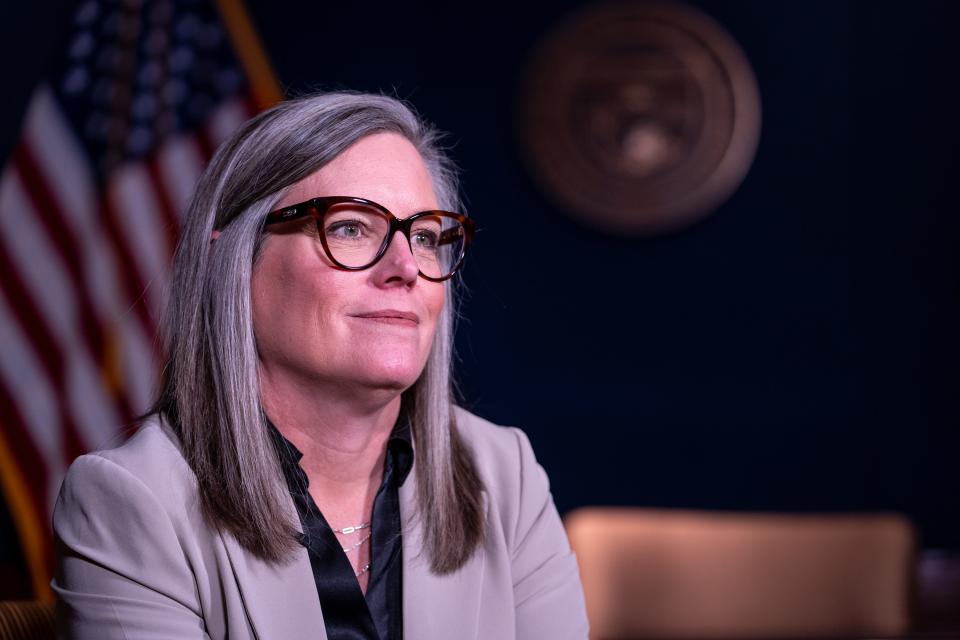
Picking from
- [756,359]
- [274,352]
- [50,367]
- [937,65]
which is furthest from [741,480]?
[274,352]

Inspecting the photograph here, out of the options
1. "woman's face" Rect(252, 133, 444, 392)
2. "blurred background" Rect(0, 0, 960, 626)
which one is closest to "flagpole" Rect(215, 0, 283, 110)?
"blurred background" Rect(0, 0, 960, 626)

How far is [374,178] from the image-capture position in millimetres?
1459

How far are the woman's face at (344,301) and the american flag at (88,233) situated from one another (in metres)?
1.86

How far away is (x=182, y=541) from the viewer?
1339 millimetres

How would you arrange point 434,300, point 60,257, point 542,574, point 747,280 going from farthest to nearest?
point 747,280, point 60,257, point 542,574, point 434,300

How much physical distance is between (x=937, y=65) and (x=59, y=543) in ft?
13.7

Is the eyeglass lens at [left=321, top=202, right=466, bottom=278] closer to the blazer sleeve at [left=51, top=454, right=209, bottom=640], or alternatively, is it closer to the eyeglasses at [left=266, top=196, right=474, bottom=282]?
the eyeglasses at [left=266, top=196, right=474, bottom=282]

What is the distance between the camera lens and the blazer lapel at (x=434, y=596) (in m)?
1.47

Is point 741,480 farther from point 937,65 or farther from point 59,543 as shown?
point 59,543

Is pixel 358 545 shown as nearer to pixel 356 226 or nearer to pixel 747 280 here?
pixel 356 226

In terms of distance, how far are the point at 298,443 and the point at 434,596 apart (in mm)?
291

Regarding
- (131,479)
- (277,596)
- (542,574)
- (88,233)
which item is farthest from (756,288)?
(131,479)

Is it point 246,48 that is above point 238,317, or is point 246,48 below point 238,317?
above

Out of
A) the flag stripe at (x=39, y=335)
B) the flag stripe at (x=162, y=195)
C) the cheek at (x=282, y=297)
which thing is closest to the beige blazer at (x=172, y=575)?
the cheek at (x=282, y=297)
